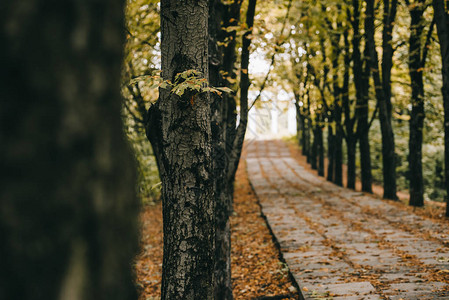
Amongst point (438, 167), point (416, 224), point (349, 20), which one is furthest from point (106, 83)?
point (438, 167)

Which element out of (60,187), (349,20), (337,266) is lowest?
(337,266)

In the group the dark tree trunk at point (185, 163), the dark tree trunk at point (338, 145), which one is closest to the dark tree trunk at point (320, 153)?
the dark tree trunk at point (338, 145)

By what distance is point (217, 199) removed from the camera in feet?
16.3

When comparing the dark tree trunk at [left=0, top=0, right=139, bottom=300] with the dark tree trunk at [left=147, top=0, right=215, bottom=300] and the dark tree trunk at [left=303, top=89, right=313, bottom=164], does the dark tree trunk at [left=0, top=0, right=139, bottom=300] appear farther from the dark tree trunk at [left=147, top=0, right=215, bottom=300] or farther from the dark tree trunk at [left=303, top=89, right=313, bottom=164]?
the dark tree trunk at [left=303, top=89, right=313, bottom=164]

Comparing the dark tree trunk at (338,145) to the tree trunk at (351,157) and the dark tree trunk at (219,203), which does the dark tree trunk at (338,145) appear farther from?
the dark tree trunk at (219,203)

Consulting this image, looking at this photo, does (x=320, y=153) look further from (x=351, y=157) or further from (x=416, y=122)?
(x=416, y=122)

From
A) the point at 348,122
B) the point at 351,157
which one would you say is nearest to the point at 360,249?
the point at 348,122

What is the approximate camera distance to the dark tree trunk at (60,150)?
802mm

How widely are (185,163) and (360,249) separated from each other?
4.85 metres

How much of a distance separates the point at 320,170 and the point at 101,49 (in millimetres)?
23573

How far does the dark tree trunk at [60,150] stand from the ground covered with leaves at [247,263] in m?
4.75

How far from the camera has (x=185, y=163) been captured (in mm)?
3008

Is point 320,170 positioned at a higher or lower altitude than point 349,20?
lower

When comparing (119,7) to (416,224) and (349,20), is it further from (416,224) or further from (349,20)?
(349,20)
